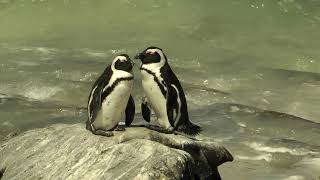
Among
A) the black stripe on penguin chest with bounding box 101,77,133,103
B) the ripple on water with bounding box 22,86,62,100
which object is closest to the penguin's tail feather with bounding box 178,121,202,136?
the black stripe on penguin chest with bounding box 101,77,133,103

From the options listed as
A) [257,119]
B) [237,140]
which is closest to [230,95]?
[257,119]

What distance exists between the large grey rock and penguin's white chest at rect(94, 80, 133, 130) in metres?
0.15

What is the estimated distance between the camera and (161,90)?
5.39 metres

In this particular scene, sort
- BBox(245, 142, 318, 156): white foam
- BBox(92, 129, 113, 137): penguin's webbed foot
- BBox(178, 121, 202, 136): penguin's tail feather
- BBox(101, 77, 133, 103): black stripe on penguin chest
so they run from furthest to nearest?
BBox(245, 142, 318, 156): white foam, BBox(178, 121, 202, 136): penguin's tail feather, BBox(101, 77, 133, 103): black stripe on penguin chest, BBox(92, 129, 113, 137): penguin's webbed foot

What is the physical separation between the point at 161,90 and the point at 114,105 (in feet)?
1.44

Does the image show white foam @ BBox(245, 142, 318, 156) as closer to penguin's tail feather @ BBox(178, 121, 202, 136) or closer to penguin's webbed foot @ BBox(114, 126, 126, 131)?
penguin's tail feather @ BBox(178, 121, 202, 136)

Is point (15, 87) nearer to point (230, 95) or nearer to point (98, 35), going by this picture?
point (230, 95)

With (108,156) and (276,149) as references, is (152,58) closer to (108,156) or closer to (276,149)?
(108,156)

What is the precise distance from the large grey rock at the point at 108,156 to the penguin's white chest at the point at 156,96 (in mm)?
346

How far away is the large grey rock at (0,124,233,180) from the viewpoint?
4.58 m

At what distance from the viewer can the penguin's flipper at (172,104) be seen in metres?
5.42

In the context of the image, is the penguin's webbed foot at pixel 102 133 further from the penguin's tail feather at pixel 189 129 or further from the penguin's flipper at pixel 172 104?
the penguin's tail feather at pixel 189 129

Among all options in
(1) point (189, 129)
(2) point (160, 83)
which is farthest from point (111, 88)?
(1) point (189, 129)

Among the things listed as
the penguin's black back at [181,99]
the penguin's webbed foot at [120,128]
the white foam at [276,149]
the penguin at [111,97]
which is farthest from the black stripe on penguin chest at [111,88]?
the white foam at [276,149]
